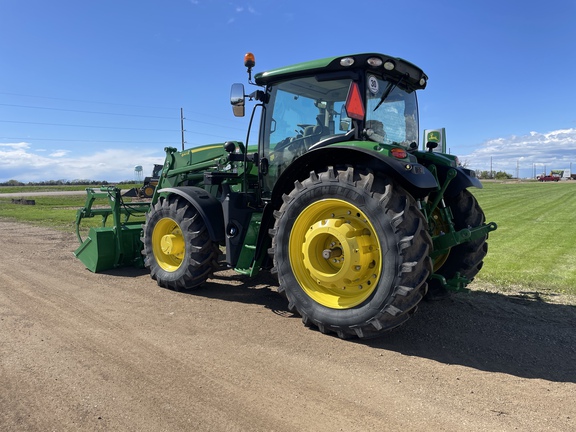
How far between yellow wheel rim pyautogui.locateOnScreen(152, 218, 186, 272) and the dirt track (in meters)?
0.75

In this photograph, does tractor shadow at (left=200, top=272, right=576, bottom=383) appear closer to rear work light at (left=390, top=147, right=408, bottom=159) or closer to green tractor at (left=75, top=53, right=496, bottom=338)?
green tractor at (left=75, top=53, right=496, bottom=338)

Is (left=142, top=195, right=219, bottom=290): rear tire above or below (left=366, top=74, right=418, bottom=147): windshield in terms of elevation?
below

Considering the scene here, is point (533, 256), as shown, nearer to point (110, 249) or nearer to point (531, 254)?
point (531, 254)

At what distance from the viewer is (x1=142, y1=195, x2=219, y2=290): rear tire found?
5.69m

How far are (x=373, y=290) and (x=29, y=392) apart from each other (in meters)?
2.88

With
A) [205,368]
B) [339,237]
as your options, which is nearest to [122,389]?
[205,368]

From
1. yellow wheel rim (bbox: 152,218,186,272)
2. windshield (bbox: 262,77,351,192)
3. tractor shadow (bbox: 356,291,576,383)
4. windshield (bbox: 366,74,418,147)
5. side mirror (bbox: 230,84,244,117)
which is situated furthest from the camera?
yellow wheel rim (bbox: 152,218,186,272)

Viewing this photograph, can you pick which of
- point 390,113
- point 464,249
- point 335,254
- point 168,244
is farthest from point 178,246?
point 464,249

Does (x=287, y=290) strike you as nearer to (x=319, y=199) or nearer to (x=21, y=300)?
(x=319, y=199)

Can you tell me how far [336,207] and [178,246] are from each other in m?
2.88

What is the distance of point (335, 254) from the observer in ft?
14.0

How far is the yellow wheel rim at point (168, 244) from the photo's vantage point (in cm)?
614

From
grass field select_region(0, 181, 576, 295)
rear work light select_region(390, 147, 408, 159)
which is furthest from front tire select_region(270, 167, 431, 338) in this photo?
grass field select_region(0, 181, 576, 295)

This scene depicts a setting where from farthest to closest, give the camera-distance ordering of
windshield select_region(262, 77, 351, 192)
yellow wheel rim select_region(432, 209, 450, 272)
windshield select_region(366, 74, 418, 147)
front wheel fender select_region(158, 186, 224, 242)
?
front wheel fender select_region(158, 186, 224, 242), yellow wheel rim select_region(432, 209, 450, 272), windshield select_region(262, 77, 351, 192), windshield select_region(366, 74, 418, 147)
